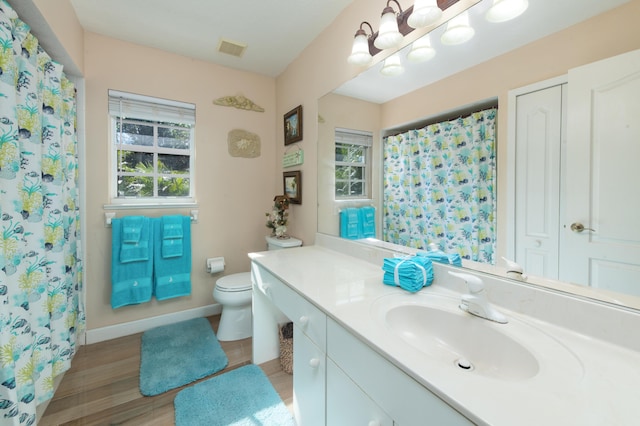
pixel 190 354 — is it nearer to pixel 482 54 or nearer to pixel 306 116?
pixel 306 116

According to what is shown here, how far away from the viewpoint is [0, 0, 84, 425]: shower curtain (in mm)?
1038

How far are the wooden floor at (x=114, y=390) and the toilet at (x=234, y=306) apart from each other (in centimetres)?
8

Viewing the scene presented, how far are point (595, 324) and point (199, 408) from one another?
69.0 inches

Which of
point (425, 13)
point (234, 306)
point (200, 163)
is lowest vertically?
point (234, 306)

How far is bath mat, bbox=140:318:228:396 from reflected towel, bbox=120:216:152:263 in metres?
0.65

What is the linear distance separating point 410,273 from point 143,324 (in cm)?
230

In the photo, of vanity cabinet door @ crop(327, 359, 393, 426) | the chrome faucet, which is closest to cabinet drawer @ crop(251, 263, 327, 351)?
vanity cabinet door @ crop(327, 359, 393, 426)

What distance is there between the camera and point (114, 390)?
5.13 feet

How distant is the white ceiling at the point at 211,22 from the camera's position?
1.68 m

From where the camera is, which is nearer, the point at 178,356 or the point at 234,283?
the point at 178,356

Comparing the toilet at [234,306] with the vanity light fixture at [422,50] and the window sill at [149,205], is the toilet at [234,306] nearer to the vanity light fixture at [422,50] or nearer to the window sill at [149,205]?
the window sill at [149,205]

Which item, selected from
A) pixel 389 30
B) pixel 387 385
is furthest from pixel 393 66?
pixel 387 385

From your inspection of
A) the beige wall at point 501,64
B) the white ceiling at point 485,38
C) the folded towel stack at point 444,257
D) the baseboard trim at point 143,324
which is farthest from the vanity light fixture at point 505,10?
the baseboard trim at point 143,324

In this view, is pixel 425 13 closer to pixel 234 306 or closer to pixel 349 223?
pixel 349 223
